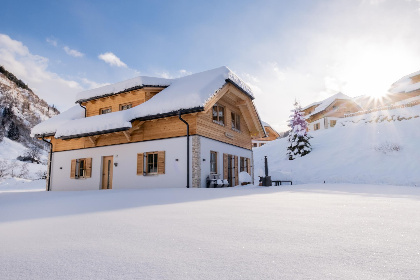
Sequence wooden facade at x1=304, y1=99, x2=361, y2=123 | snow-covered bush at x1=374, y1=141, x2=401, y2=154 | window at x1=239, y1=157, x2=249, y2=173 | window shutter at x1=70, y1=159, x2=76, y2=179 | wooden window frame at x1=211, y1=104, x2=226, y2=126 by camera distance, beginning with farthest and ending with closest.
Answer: wooden facade at x1=304, y1=99, x2=361, y2=123, snow-covered bush at x1=374, y1=141, x2=401, y2=154, window at x1=239, y1=157, x2=249, y2=173, window shutter at x1=70, y1=159, x2=76, y2=179, wooden window frame at x1=211, y1=104, x2=226, y2=126

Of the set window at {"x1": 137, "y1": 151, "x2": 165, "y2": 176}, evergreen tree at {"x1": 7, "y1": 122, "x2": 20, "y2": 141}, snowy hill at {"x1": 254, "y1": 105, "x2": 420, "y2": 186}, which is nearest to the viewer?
window at {"x1": 137, "y1": 151, "x2": 165, "y2": 176}

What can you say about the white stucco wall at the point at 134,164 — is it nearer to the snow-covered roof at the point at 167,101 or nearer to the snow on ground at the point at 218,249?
the snow-covered roof at the point at 167,101

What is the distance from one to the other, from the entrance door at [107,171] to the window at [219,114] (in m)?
6.38

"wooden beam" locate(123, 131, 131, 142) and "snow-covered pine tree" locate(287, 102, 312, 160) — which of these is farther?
"snow-covered pine tree" locate(287, 102, 312, 160)

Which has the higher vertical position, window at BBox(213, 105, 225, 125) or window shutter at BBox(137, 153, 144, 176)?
window at BBox(213, 105, 225, 125)

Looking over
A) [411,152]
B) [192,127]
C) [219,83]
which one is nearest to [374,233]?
[192,127]

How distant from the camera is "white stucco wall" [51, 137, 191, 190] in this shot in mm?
12051

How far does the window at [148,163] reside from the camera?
497 inches

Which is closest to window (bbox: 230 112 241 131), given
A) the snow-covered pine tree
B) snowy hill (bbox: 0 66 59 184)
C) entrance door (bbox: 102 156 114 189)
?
entrance door (bbox: 102 156 114 189)

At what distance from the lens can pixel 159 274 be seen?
5.08ft

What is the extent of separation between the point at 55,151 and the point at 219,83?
12.2 m

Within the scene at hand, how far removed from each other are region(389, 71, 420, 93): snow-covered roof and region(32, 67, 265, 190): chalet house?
96.5 ft

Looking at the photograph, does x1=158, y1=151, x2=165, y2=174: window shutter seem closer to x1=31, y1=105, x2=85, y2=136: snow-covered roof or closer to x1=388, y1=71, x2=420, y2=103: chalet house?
x1=31, y1=105, x2=85, y2=136: snow-covered roof

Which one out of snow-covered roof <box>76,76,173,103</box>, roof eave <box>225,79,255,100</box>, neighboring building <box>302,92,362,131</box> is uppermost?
neighboring building <box>302,92,362,131</box>
